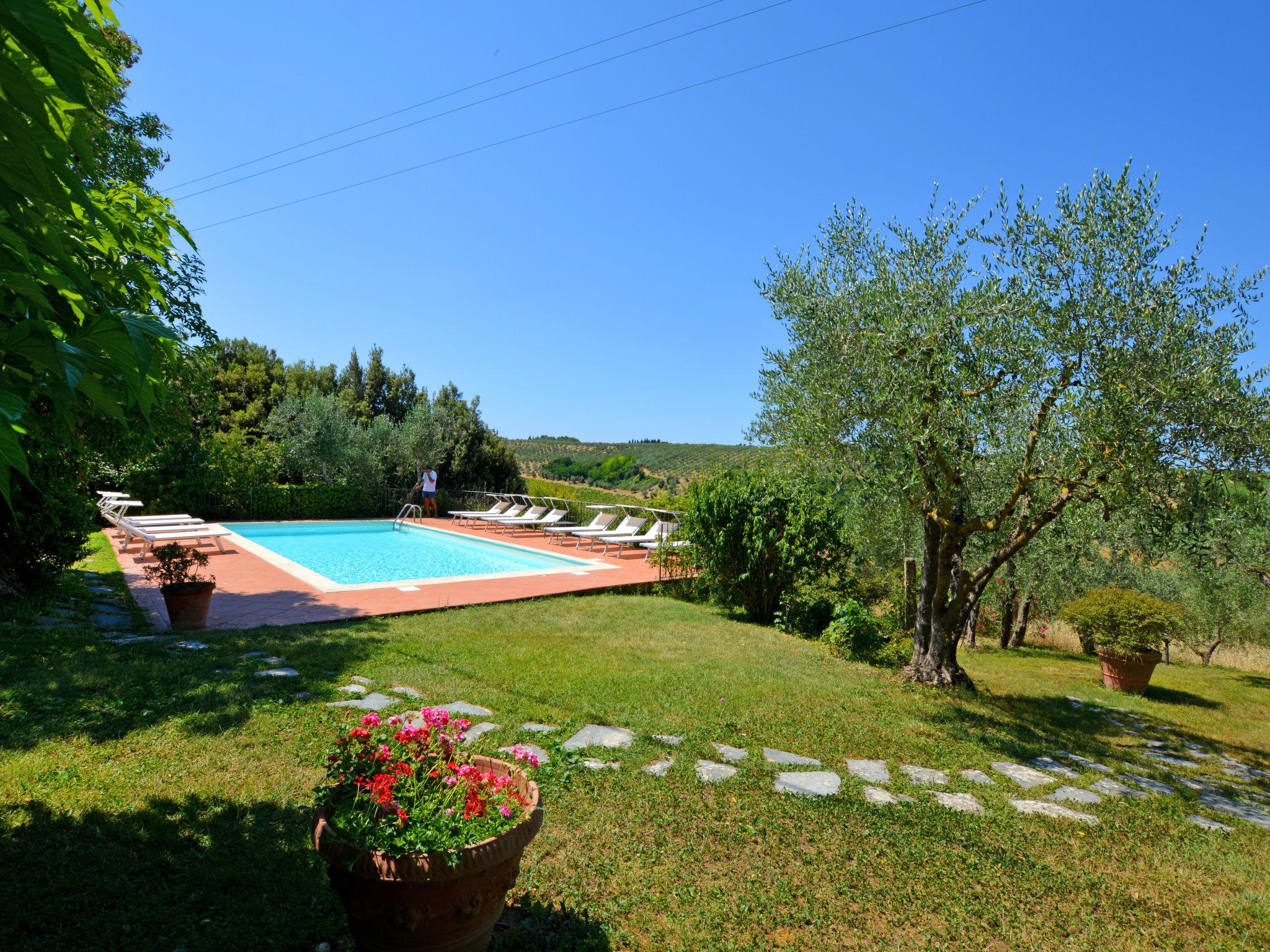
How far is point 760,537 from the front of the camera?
953 centimetres

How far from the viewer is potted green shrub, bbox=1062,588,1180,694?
7684 mm

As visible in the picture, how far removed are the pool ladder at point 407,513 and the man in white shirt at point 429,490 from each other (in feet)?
0.94

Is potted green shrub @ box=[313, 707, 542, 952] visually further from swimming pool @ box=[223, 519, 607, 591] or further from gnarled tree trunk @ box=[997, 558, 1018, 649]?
gnarled tree trunk @ box=[997, 558, 1018, 649]

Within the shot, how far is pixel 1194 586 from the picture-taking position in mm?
13609

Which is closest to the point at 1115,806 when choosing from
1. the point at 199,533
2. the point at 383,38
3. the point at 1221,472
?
the point at 1221,472

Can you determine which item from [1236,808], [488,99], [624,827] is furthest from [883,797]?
[488,99]

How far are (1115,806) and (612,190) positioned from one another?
40.2 feet

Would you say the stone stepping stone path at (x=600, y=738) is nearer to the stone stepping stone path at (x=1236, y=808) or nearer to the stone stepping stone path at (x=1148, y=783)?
the stone stepping stone path at (x=1148, y=783)

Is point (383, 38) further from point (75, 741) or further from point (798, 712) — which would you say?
point (798, 712)

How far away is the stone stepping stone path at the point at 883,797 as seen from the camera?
384 centimetres

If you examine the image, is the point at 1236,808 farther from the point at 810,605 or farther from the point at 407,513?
the point at 407,513

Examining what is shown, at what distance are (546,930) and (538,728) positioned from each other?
2.00 m

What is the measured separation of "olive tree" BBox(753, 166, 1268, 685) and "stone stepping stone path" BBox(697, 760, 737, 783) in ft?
9.06

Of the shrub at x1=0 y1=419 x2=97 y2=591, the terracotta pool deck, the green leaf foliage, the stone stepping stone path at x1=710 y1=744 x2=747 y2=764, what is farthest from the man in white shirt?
the green leaf foliage
